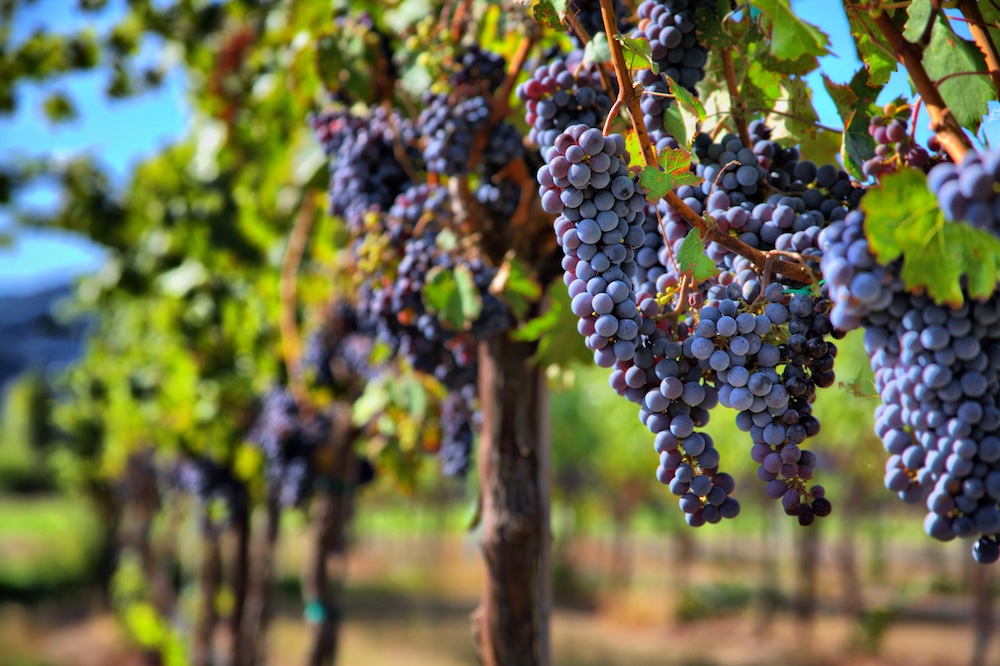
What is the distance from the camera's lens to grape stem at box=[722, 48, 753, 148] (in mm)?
1223

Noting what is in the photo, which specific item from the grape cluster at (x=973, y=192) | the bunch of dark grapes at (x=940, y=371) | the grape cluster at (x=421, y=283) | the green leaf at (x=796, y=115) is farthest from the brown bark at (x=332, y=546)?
the grape cluster at (x=973, y=192)

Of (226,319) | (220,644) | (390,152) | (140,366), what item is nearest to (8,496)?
(220,644)

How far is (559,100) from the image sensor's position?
134cm

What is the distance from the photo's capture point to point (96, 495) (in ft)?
48.5

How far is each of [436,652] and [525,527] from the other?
11.7 metres

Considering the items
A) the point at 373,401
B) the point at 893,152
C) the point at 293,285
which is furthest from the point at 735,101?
the point at 293,285

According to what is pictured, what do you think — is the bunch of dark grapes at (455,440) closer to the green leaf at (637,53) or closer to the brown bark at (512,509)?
the brown bark at (512,509)

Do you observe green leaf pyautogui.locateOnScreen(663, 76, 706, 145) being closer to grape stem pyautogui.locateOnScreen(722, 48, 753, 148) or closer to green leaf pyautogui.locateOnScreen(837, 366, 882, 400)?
grape stem pyautogui.locateOnScreen(722, 48, 753, 148)

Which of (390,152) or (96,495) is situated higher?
(390,152)

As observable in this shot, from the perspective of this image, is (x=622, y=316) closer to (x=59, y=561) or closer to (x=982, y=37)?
(x=982, y=37)

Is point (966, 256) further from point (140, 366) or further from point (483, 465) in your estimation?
point (140, 366)

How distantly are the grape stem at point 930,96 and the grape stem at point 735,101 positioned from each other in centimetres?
28

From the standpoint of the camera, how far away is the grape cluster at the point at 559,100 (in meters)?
1.34

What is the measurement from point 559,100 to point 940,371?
80 cm
